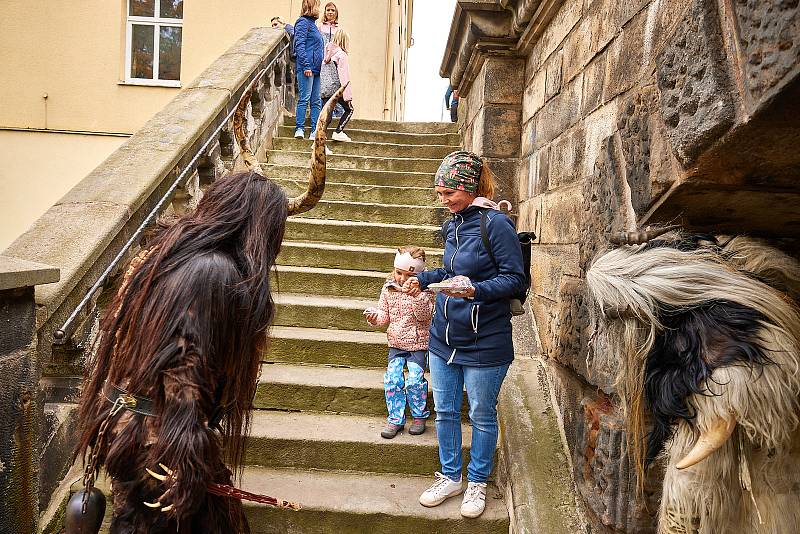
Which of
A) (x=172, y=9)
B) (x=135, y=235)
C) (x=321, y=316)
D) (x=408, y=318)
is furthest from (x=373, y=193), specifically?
(x=172, y=9)

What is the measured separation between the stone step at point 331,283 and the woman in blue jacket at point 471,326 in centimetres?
170

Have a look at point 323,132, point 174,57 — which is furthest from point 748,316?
point 174,57

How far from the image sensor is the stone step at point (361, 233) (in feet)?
18.5

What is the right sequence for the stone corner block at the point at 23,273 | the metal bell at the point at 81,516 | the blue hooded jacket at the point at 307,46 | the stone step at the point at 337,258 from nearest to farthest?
the metal bell at the point at 81,516 → the stone corner block at the point at 23,273 → the stone step at the point at 337,258 → the blue hooded jacket at the point at 307,46

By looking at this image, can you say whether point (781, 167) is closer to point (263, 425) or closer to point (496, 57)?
point (263, 425)

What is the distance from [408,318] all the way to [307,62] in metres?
4.93

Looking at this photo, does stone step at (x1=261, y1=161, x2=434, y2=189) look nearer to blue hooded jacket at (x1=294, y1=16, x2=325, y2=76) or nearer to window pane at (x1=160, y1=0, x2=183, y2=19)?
blue hooded jacket at (x1=294, y1=16, x2=325, y2=76)

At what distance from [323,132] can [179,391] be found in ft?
Answer: 4.11

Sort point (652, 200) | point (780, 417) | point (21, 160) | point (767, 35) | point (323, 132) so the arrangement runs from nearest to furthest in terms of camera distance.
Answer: point (767, 35)
point (780, 417)
point (652, 200)
point (323, 132)
point (21, 160)

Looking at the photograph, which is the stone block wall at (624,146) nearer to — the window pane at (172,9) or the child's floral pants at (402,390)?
the child's floral pants at (402,390)

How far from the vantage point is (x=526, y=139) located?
4781mm

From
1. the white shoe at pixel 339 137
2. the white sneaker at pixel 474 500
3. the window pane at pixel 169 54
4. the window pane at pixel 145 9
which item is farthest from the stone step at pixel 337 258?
the window pane at pixel 145 9

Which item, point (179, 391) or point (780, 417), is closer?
point (780, 417)

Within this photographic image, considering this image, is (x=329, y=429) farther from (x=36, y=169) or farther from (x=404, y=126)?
(x=36, y=169)
